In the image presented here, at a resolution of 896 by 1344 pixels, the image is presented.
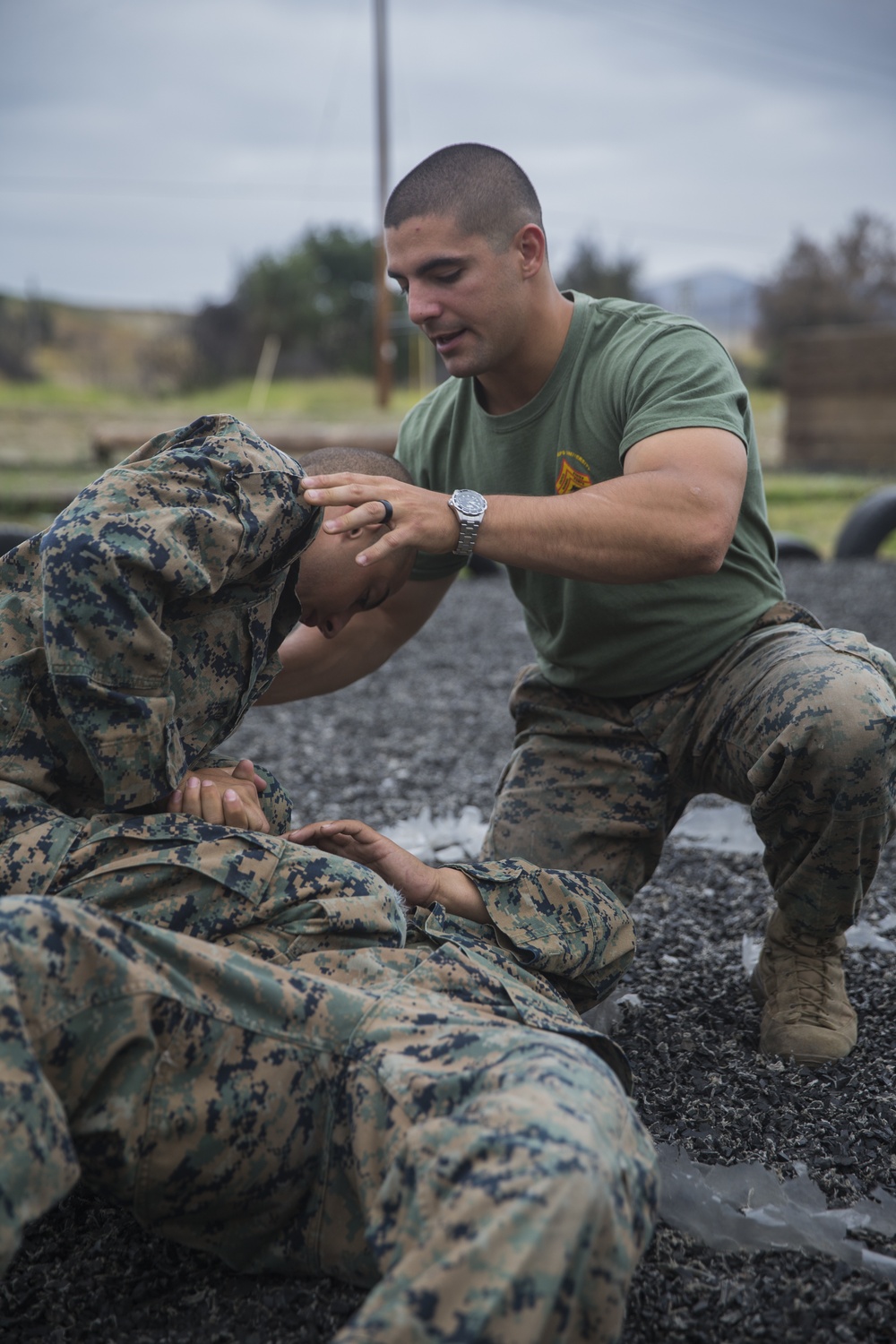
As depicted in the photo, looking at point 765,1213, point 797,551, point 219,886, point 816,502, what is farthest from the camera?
point 816,502

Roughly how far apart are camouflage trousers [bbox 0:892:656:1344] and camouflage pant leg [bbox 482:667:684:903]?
1.24 meters

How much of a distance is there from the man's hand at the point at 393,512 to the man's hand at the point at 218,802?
498 mm

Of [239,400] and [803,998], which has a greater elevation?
[803,998]

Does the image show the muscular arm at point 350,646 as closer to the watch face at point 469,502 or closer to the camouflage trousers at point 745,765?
the camouflage trousers at point 745,765

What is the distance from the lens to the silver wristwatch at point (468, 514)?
2477 millimetres

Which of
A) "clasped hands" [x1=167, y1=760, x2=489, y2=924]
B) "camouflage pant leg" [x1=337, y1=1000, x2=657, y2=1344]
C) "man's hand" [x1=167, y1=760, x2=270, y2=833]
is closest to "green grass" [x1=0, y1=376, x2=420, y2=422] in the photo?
"clasped hands" [x1=167, y1=760, x2=489, y2=924]

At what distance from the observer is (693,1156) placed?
215 cm

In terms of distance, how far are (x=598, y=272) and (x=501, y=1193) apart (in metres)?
29.0

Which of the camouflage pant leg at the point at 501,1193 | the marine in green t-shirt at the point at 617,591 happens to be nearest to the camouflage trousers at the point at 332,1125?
the camouflage pant leg at the point at 501,1193

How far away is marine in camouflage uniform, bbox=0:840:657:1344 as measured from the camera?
1280mm

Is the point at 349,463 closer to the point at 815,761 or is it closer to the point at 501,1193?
the point at 815,761

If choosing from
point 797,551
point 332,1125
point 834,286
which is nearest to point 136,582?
point 332,1125

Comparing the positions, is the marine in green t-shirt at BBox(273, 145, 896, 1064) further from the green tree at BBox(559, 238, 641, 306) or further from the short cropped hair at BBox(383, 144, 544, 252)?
the green tree at BBox(559, 238, 641, 306)

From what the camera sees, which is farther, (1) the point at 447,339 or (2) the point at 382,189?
(2) the point at 382,189
